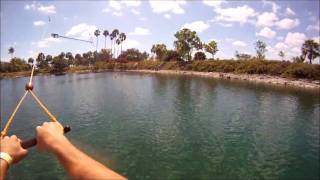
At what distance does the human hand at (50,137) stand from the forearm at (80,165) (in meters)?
0.06

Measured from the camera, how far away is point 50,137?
9.38ft

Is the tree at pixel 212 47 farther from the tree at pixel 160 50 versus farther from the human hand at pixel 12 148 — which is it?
the human hand at pixel 12 148

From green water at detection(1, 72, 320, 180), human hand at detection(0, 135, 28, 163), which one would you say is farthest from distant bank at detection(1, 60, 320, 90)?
human hand at detection(0, 135, 28, 163)

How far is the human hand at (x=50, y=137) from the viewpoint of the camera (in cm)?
279

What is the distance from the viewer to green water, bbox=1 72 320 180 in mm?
26938

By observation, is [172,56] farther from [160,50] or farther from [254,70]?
[254,70]

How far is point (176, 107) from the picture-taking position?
5656 cm

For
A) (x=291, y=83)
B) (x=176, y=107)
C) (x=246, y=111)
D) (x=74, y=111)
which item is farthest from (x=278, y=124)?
→ (x=291, y=83)

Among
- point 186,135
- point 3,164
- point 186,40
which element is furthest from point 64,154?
point 186,40

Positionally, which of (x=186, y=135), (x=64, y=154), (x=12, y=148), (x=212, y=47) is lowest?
(x=186, y=135)

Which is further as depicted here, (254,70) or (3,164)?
(254,70)

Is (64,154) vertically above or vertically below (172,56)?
below

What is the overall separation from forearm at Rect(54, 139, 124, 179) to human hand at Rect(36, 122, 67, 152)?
58 millimetres

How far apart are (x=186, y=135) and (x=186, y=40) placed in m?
140
